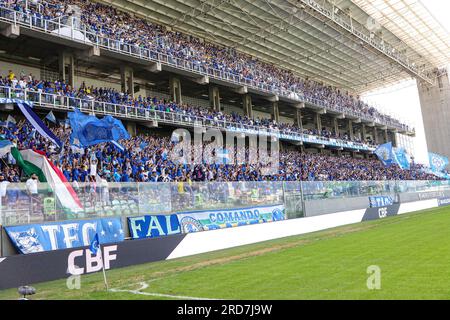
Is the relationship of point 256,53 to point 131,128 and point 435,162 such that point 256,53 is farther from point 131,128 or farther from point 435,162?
point 435,162

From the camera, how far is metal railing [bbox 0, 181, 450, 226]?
12789mm

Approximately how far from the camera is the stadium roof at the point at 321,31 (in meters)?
37.2

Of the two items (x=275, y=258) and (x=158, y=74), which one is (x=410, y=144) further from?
(x=275, y=258)

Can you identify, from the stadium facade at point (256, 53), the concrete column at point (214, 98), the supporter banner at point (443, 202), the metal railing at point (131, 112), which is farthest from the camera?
the supporter banner at point (443, 202)

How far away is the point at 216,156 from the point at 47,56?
13.4 meters

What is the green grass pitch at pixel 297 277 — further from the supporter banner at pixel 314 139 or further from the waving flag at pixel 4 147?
the supporter banner at pixel 314 139

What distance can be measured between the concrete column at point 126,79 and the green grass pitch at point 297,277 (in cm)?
2035

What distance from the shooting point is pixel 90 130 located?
1891cm

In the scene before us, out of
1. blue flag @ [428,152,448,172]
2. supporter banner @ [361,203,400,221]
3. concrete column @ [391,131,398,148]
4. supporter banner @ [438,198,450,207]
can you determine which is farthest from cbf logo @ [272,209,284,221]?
concrete column @ [391,131,398,148]

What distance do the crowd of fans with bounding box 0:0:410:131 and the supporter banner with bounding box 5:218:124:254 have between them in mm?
14413

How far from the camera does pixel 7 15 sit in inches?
878

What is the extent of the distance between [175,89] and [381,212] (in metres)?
18.6

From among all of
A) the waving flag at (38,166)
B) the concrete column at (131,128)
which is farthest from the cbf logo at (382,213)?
the waving flag at (38,166)
